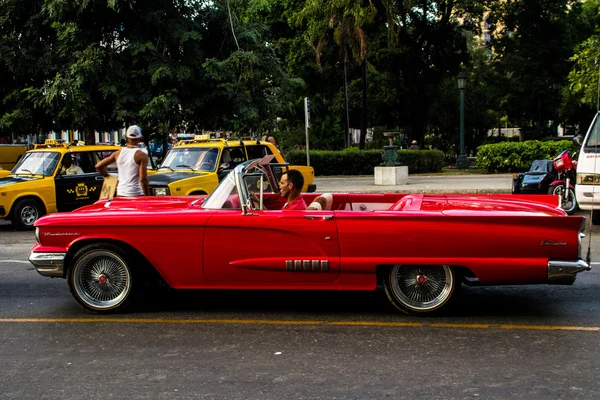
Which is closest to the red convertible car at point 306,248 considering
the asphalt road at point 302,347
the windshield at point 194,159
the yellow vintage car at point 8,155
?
the asphalt road at point 302,347

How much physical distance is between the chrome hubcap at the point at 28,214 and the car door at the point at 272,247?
28.8 ft

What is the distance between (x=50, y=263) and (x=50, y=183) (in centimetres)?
807

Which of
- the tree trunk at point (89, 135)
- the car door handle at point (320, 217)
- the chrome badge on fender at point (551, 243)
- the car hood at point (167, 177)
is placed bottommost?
the chrome badge on fender at point (551, 243)

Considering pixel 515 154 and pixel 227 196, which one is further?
pixel 515 154

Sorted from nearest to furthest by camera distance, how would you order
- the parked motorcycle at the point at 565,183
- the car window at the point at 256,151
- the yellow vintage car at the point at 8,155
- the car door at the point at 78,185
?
the car door at the point at 78,185 → the car window at the point at 256,151 → the parked motorcycle at the point at 565,183 → the yellow vintage car at the point at 8,155

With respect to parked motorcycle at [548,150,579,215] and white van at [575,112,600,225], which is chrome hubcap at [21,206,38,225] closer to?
white van at [575,112,600,225]

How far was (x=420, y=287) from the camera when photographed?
6430mm

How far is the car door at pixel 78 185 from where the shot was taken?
14398 mm

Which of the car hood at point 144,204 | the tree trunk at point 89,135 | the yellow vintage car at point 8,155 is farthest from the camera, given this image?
the yellow vintage car at point 8,155

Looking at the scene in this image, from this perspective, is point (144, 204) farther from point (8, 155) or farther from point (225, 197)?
point (8, 155)

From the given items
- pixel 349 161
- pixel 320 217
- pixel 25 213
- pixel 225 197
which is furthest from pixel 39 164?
pixel 349 161

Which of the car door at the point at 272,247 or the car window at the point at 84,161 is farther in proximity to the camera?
the car window at the point at 84,161

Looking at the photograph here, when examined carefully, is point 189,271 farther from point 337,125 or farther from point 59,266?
point 337,125

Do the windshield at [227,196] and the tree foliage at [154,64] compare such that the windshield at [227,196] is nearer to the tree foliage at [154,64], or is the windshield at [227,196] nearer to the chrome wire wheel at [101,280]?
the chrome wire wheel at [101,280]
